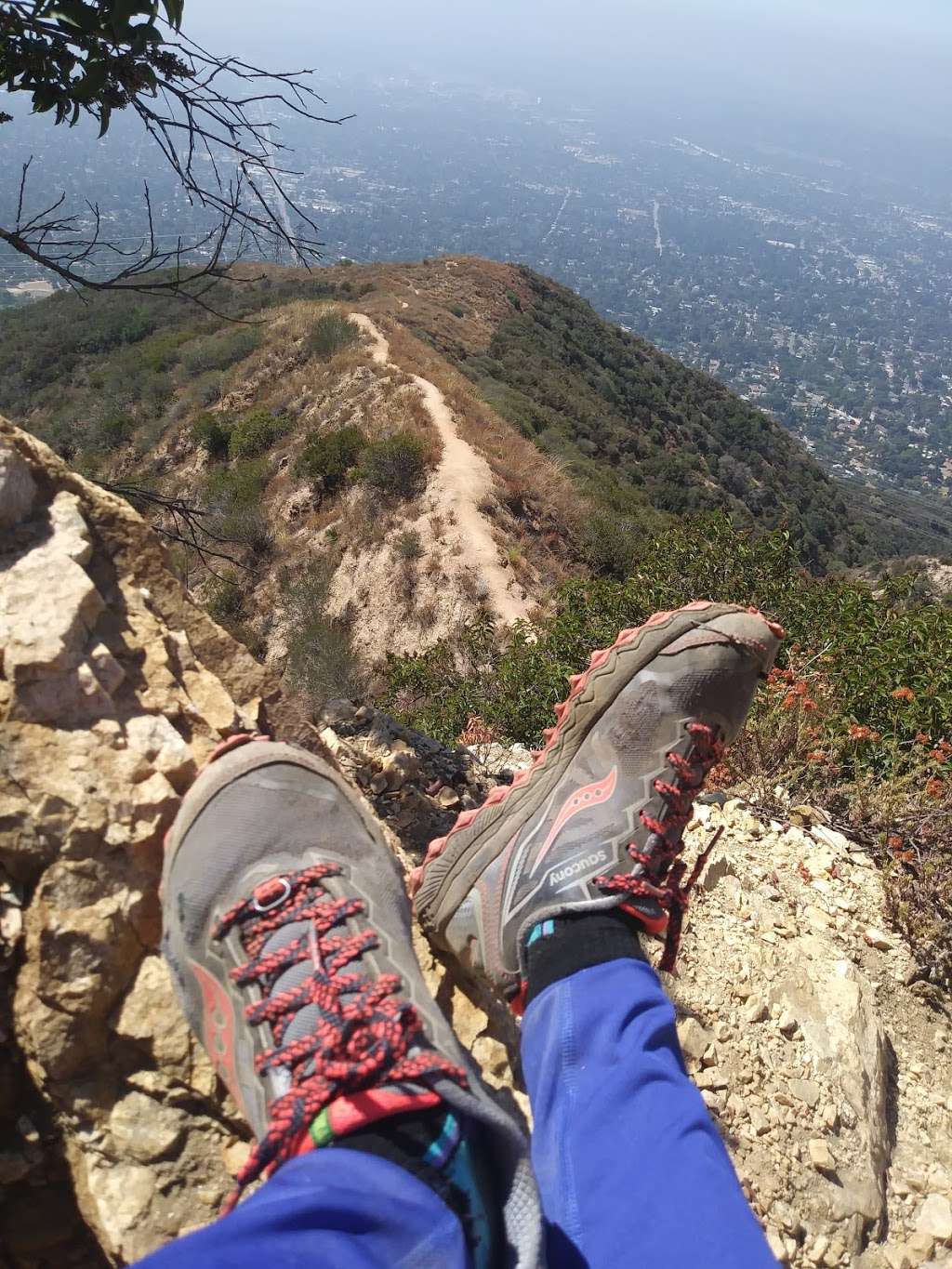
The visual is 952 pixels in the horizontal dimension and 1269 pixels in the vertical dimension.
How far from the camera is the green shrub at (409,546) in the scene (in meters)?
12.1

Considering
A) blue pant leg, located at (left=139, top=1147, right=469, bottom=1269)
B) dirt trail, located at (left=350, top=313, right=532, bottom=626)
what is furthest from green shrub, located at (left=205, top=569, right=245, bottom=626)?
blue pant leg, located at (left=139, top=1147, right=469, bottom=1269)

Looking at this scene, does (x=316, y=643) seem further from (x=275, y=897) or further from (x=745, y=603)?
(x=275, y=897)

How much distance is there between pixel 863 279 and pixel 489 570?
159 meters

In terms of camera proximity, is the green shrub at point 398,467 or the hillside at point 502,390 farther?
the hillside at point 502,390

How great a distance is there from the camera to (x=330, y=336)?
59.9 ft

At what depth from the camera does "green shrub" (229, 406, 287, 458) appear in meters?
16.2

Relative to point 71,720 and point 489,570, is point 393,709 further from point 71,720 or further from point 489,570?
point 71,720

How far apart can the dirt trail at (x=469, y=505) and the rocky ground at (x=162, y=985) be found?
756cm

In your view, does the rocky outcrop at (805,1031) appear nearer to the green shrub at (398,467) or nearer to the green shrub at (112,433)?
the green shrub at (398,467)

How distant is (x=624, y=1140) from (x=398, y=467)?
12.4m

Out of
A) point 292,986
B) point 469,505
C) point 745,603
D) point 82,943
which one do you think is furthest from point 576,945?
point 469,505

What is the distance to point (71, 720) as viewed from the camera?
152 centimetres

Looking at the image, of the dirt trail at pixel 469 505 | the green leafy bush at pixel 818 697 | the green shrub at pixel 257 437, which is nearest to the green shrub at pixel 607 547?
the dirt trail at pixel 469 505

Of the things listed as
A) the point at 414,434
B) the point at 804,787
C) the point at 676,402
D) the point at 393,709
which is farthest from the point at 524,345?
the point at 804,787
